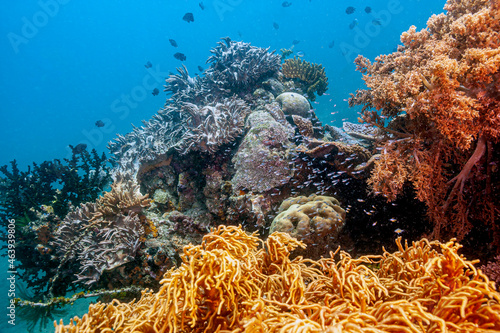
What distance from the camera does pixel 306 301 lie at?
190cm

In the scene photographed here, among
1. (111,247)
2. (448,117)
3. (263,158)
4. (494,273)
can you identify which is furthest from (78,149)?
(494,273)

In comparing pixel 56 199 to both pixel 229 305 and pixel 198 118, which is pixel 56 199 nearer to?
pixel 198 118

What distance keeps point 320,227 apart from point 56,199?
8873 mm

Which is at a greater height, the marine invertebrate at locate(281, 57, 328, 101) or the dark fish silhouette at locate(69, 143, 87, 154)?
the marine invertebrate at locate(281, 57, 328, 101)

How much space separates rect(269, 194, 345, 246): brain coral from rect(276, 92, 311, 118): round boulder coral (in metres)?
4.20

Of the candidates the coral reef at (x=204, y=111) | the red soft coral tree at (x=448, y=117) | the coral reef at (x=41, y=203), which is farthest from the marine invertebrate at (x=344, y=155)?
the coral reef at (x=41, y=203)

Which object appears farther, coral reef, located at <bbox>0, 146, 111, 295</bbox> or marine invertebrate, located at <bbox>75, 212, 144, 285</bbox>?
coral reef, located at <bbox>0, 146, 111, 295</bbox>

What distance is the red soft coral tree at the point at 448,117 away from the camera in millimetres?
2930

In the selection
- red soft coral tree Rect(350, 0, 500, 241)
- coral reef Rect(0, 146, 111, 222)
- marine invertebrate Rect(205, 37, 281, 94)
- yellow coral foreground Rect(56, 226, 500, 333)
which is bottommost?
yellow coral foreground Rect(56, 226, 500, 333)

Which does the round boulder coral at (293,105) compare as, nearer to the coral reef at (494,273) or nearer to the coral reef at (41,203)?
the coral reef at (494,273)

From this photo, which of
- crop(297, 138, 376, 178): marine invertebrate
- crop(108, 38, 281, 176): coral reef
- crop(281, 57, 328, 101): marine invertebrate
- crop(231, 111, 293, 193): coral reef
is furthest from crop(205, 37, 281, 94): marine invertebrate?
crop(297, 138, 376, 178): marine invertebrate

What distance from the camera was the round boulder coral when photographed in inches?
307

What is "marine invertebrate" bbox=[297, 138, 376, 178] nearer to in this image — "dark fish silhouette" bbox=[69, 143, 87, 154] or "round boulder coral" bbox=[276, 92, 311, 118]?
"round boulder coral" bbox=[276, 92, 311, 118]

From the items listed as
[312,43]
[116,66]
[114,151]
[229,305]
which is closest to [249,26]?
[312,43]
